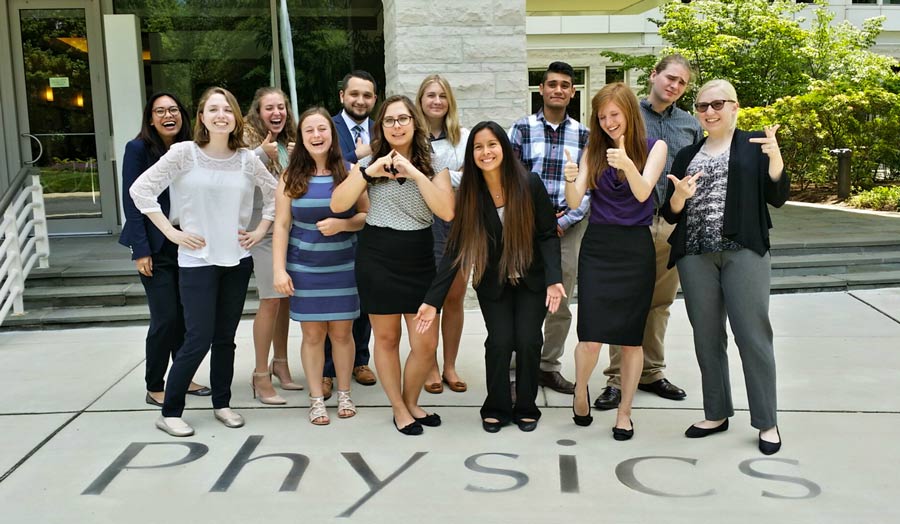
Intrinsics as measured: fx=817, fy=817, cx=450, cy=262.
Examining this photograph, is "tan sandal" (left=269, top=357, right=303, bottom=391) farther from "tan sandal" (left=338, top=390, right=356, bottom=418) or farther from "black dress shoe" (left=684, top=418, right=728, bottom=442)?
"black dress shoe" (left=684, top=418, right=728, bottom=442)

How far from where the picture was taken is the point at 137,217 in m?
4.45

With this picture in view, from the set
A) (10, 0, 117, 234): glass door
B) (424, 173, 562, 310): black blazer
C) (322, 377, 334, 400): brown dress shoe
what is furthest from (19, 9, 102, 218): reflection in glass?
(424, 173, 562, 310): black blazer

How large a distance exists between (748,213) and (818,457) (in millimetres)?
1202

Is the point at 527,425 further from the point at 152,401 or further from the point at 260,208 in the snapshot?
the point at 152,401

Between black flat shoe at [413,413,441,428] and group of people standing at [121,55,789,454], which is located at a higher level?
group of people standing at [121,55,789,454]

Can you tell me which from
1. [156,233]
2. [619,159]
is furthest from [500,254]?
[156,233]

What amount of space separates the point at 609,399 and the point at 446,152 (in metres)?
1.71

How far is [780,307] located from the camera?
719 centimetres

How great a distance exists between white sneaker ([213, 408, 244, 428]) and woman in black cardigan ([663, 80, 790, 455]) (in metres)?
2.36

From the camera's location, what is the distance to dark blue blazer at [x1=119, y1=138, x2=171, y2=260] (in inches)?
174

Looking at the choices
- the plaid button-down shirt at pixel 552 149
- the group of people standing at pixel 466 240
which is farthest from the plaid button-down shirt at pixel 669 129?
the plaid button-down shirt at pixel 552 149

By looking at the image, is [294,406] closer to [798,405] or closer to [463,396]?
[463,396]

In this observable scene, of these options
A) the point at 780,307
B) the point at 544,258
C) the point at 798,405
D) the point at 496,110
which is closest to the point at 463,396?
the point at 544,258

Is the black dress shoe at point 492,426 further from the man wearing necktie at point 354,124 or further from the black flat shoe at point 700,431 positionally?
the man wearing necktie at point 354,124
